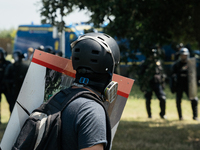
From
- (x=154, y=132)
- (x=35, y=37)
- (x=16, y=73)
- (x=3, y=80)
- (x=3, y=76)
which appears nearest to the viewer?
(x=154, y=132)

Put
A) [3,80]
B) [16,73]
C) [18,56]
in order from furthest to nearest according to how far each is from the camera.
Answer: [3,80] < [18,56] < [16,73]

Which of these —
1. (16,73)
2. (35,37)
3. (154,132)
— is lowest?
(154,132)

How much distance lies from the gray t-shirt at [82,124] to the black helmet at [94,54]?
0.26 metres

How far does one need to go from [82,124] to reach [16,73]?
6654mm

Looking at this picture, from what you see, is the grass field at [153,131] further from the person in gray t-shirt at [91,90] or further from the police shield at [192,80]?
the person in gray t-shirt at [91,90]

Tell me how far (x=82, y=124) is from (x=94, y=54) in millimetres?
460

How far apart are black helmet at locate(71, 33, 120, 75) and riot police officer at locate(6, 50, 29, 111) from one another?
616 cm

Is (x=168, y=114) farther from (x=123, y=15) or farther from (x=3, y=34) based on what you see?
(x=3, y=34)

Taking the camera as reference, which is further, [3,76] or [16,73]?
[3,76]

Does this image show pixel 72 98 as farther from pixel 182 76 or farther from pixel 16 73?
pixel 182 76

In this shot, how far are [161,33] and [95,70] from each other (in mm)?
4909

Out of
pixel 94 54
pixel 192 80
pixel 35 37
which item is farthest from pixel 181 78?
pixel 35 37

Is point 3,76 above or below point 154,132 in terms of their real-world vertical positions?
above

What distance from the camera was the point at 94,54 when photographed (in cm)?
181
